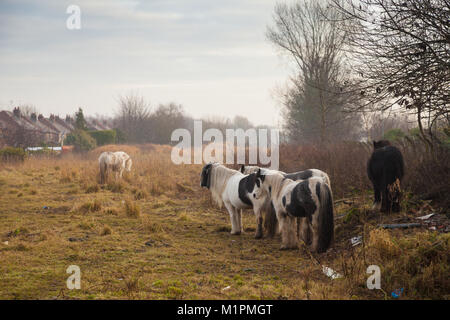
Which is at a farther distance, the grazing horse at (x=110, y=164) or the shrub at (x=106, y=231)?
the grazing horse at (x=110, y=164)

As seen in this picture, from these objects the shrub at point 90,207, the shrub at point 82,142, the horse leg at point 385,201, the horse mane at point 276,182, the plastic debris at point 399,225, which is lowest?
the shrub at point 90,207

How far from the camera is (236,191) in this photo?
8461 mm

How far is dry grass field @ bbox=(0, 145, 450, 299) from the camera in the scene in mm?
4871

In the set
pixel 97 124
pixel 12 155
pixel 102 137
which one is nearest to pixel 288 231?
pixel 12 155

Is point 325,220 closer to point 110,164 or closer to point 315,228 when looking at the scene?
point 315,228

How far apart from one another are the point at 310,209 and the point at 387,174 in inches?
78.7

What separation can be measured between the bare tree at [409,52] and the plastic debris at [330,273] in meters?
2.80

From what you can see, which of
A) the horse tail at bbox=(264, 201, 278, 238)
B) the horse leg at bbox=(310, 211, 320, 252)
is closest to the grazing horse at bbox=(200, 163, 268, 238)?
the horse tail at bbox=(264, 201, 278, 238)

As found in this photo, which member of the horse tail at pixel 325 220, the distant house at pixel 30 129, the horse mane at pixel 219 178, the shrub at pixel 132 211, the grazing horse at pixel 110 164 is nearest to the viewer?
the horse tail at pixel 325 220

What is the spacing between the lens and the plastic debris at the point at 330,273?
5.35 meters

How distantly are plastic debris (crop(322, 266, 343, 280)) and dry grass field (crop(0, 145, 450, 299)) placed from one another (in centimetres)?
12

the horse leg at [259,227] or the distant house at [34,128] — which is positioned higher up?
the distant house at [34,128]

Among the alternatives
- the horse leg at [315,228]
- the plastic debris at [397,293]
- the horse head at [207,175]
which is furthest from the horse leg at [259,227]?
the plastic debris at [397,293]

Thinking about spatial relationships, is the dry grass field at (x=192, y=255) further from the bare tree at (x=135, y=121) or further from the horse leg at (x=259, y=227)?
the bare tree at (x=135, y=121)
